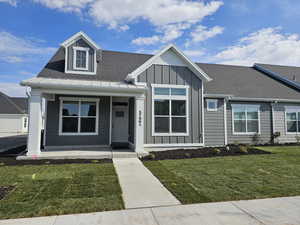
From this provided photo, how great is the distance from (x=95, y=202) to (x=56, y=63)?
32.4ft

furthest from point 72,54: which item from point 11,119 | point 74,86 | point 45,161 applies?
point 11,119

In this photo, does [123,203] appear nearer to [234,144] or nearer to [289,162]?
[289,162]

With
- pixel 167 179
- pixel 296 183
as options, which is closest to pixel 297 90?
pixel 296 183

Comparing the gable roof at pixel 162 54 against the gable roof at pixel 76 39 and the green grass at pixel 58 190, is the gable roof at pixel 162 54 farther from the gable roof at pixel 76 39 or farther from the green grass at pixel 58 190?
the green grass at pixel 58 190

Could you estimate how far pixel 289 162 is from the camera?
7363mm

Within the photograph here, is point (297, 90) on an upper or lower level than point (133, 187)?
upper

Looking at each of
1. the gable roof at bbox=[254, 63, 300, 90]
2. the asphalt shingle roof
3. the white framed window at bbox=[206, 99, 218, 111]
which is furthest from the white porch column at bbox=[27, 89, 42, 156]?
the gable roof at bbox=[254, 63, 300, 90]

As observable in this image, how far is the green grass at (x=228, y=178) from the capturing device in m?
4.14

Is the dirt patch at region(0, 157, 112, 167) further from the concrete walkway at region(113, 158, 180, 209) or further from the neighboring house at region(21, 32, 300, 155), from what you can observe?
the neighboring house at region(21, 32, 300, 155)

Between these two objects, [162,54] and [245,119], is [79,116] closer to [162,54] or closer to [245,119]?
[162,54]

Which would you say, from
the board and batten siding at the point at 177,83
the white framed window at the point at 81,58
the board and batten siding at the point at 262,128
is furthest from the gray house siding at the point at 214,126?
the white framed window at the point at 81,58

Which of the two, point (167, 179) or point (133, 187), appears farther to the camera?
point (167, 179)

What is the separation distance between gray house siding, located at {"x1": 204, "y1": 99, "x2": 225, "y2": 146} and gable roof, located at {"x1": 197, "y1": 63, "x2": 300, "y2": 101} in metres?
1.33

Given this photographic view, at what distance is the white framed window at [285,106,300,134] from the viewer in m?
12.9
